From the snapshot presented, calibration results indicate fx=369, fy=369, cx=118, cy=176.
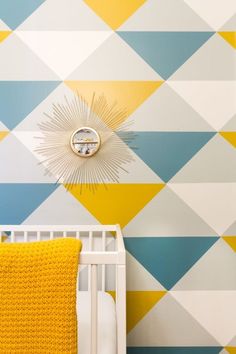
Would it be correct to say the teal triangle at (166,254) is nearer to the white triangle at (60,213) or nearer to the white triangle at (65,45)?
the white triangle at (60,213)

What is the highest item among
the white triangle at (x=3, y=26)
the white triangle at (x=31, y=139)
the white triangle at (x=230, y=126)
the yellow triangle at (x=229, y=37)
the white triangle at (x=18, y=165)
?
the yellow triangle at (x=229, y=37)

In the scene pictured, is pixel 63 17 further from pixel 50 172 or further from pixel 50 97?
pixel 50 172

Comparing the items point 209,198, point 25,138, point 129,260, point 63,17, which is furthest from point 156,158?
point 63,17

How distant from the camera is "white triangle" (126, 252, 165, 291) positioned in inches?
63.2

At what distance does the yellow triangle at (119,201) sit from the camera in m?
1.61

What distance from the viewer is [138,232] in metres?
1.61

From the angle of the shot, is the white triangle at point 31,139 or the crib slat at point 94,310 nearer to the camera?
the crib slat at point 94,310

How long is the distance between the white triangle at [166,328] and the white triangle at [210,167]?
20.6 inches

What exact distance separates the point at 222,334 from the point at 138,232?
1.90 ft

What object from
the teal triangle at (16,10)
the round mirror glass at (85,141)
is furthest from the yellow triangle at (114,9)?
the round mirror glass at (85,141)

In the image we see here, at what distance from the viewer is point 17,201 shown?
5.26 feet

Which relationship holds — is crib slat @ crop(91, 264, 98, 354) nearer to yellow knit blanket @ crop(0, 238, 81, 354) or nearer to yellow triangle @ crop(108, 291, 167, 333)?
yellow knit blanket @ crop(0, 238, 81, 354)

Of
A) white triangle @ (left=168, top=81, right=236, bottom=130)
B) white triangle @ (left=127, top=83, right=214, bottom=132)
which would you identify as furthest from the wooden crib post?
white triangle @ (left=168, top=81, right=236, bottom=130)

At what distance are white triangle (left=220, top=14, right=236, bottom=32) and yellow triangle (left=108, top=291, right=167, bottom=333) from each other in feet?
3.92
